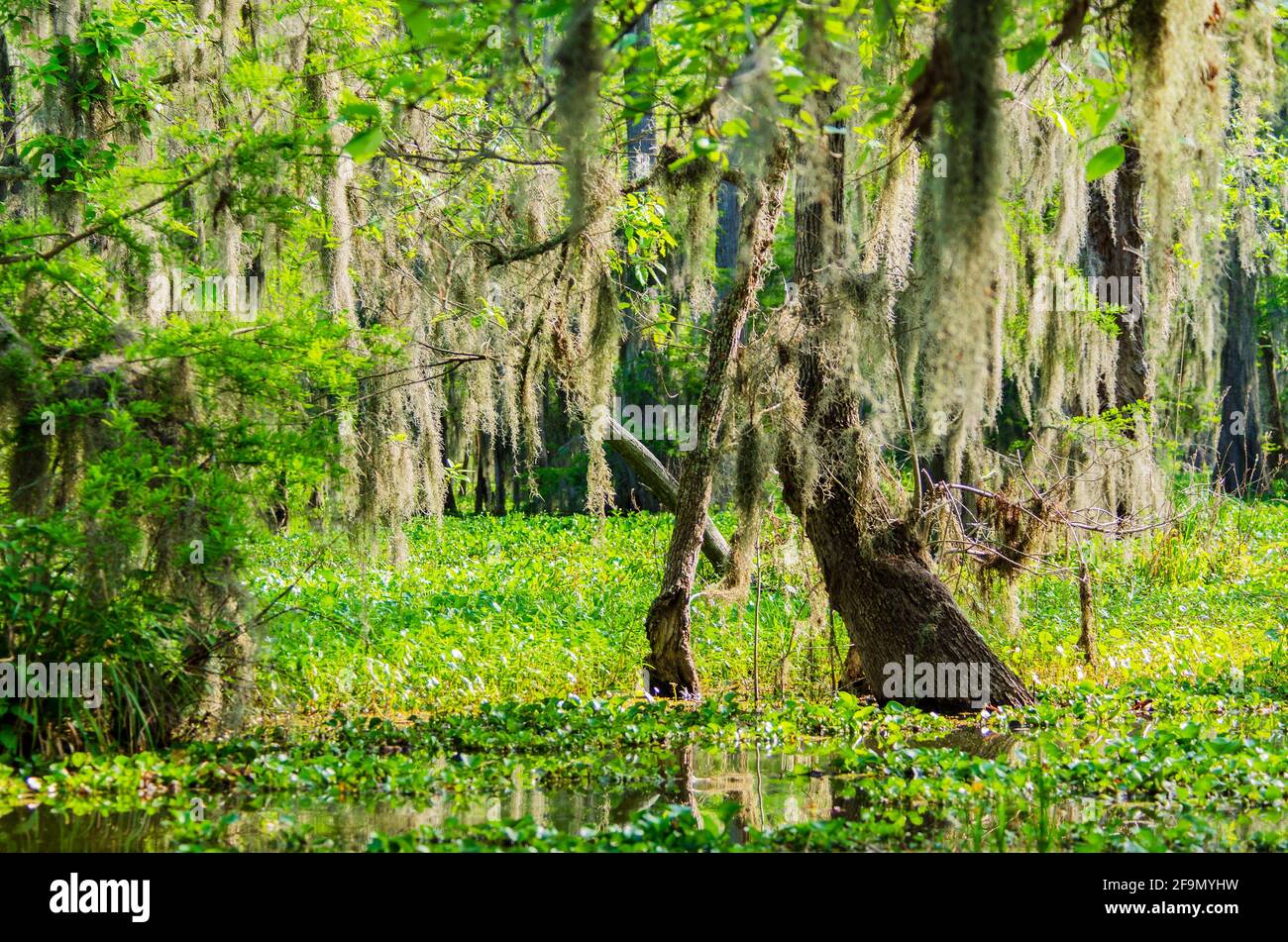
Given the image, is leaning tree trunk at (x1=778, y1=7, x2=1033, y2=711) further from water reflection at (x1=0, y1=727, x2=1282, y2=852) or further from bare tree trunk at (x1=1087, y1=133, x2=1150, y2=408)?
bare tree trunk at (x1=1087, y1=133, x2=1150, y2=408)

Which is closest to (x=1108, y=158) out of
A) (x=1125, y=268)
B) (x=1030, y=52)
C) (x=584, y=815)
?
(x=1030, y=52)

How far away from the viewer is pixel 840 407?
784 centimetres

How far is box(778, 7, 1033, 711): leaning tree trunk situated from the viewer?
301 inches

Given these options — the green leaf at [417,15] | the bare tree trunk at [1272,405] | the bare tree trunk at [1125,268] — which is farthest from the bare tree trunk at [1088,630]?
the bare tree trunk at [1272,405]

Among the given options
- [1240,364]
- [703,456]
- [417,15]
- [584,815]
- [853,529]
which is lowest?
[584,815]

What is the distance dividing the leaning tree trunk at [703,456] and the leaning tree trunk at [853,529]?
0.25 metres

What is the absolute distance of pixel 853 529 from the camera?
7887 millimetres

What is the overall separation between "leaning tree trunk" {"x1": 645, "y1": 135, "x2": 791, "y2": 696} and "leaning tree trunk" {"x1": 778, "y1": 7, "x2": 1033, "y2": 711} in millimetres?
251

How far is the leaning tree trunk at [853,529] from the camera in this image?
7637mm

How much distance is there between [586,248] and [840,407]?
1986 mm

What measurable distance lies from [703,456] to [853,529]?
42.3 inches

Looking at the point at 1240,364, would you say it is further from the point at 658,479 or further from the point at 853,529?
the point at 853,529
